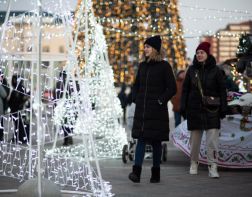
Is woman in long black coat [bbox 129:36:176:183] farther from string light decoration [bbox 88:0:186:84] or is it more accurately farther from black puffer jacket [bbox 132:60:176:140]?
string light decoration [bbox 88:0:186:84]

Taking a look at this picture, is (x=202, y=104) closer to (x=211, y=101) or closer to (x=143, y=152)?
(x=211, y=101)

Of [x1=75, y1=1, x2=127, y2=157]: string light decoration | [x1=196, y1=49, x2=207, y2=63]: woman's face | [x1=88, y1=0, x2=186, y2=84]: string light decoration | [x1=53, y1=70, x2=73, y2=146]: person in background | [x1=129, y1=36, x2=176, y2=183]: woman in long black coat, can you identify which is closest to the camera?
[x1=129, y1=36, x2=176, y2=183]: woman in long black coat

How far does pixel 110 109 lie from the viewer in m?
13.2

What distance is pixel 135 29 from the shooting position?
1152 inches

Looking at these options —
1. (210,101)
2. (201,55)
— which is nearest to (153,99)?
(210,101)

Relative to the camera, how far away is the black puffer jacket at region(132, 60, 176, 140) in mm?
9195

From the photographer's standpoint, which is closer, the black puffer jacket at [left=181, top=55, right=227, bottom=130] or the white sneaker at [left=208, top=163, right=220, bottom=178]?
the white sneaker at [left=208, top=163, right=220, bottom=178]

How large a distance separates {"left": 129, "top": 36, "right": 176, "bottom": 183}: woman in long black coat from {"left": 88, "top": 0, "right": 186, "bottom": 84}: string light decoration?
15882 mm

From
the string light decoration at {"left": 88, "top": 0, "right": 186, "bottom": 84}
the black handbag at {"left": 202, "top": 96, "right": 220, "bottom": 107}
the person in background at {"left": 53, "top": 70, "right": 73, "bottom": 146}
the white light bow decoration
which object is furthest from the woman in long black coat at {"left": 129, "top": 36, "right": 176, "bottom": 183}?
the string light decoration at {"left": 88, "top": 0, "right": 186, "bottom": 84}

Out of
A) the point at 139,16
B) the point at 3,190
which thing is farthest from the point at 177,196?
the point at 139,16

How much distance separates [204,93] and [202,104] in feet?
0.51

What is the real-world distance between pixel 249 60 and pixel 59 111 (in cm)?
336

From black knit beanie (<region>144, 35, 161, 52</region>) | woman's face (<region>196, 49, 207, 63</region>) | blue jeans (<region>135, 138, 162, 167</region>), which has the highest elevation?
black knit beanie (<region>144, 35, 161, 52</region>)

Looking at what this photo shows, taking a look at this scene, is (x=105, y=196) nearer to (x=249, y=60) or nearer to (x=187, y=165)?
(x=187, y=165)
